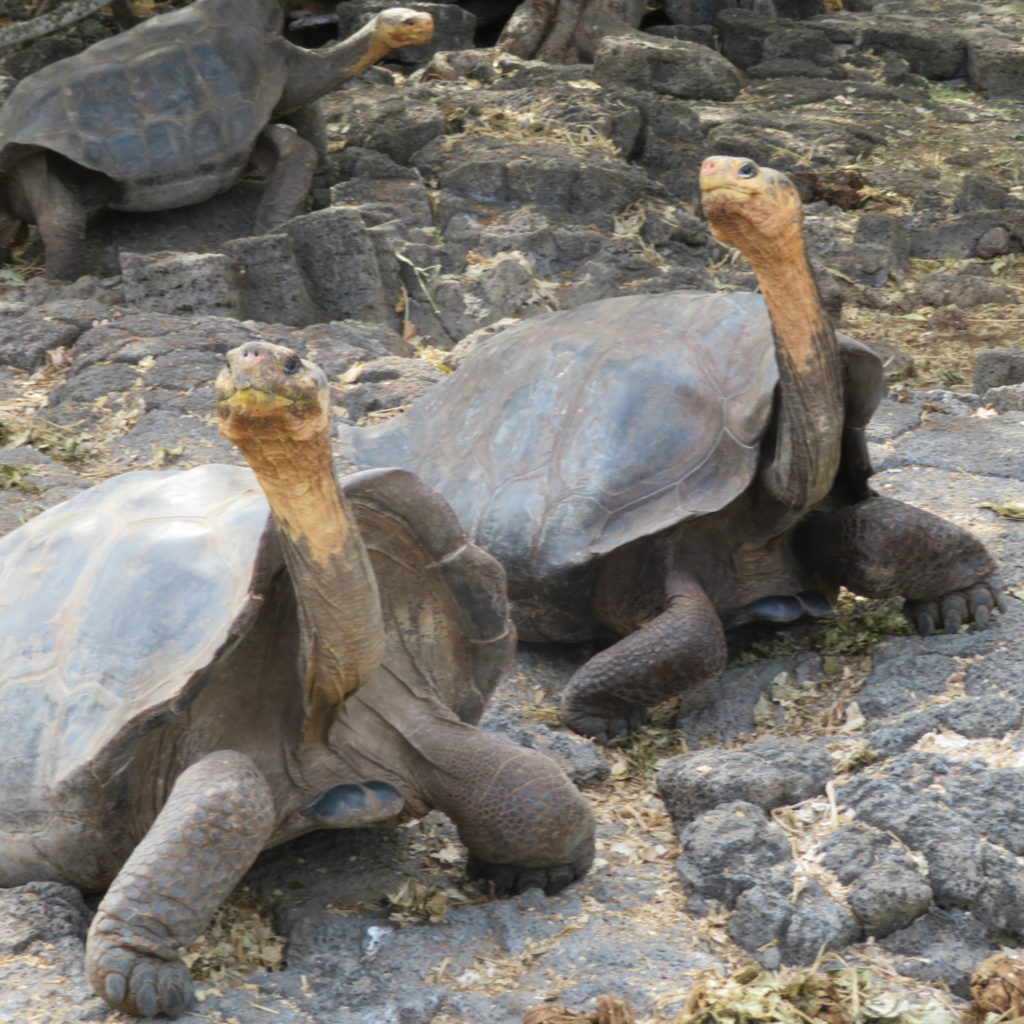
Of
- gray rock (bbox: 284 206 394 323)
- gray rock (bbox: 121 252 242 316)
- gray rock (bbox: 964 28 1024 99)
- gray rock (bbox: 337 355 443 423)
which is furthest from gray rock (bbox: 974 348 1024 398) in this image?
gray rock (bbox: 964 28 1024 99)

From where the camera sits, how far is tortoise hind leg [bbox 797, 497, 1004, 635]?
144 inches

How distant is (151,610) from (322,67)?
6170mm

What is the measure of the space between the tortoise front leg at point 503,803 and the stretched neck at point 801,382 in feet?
3.72

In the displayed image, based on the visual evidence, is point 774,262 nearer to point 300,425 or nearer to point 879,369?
point 879,369

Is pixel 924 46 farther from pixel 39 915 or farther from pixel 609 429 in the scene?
pixel 39 915

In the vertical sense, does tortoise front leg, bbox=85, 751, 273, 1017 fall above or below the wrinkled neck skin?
above

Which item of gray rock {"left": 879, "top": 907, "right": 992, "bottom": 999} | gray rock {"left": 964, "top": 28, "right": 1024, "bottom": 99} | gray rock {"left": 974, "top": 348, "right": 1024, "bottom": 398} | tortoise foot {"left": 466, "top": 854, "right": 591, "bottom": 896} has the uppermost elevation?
gray rock {"left": 879, "top": 907, "right": 992, "bottom": 999}

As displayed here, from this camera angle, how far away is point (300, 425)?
6.89ft

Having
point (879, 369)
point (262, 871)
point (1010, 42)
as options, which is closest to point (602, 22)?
point (1010, 42)

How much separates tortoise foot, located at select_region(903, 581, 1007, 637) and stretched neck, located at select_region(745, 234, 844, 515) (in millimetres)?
364

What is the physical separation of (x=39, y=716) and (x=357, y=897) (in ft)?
1.91

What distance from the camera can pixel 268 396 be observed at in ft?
6.76

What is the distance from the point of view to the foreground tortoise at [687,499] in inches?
139

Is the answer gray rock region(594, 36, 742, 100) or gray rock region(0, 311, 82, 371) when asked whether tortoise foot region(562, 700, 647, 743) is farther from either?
gray rock region(594, 36, 742, 100)
